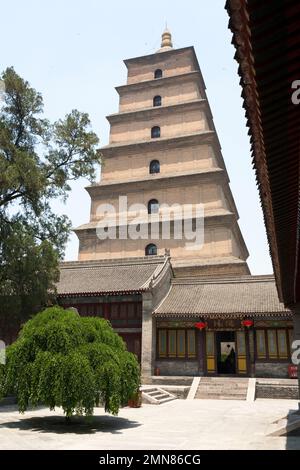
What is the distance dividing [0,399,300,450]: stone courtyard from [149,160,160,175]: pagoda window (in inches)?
701

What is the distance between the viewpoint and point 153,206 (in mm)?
26844

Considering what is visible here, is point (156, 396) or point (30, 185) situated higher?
point (30, 185)

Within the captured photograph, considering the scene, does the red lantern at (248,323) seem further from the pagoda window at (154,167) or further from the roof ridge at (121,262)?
the pagoda window at (154,167)

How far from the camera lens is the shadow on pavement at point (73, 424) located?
27.8ft

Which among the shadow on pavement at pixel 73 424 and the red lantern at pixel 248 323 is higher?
the red lantern at pixel 248 323

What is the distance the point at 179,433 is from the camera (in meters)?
8.15

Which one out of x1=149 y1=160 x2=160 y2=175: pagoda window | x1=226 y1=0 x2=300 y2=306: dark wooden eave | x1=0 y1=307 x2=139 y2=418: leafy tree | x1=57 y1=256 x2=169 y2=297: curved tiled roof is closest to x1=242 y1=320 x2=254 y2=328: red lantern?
x1=57 y1=256 x2=169 y2=297: curved tiled roof

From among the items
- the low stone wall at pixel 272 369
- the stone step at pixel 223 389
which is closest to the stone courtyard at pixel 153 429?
the stone step at pixel 223 389

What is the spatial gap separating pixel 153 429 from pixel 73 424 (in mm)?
1872

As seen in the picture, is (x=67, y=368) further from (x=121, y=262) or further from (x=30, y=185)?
(x=121, y=262)

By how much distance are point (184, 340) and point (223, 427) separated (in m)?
9.85

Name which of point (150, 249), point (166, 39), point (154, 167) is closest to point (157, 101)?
point (154, 167)

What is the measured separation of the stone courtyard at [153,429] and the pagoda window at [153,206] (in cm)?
1551
